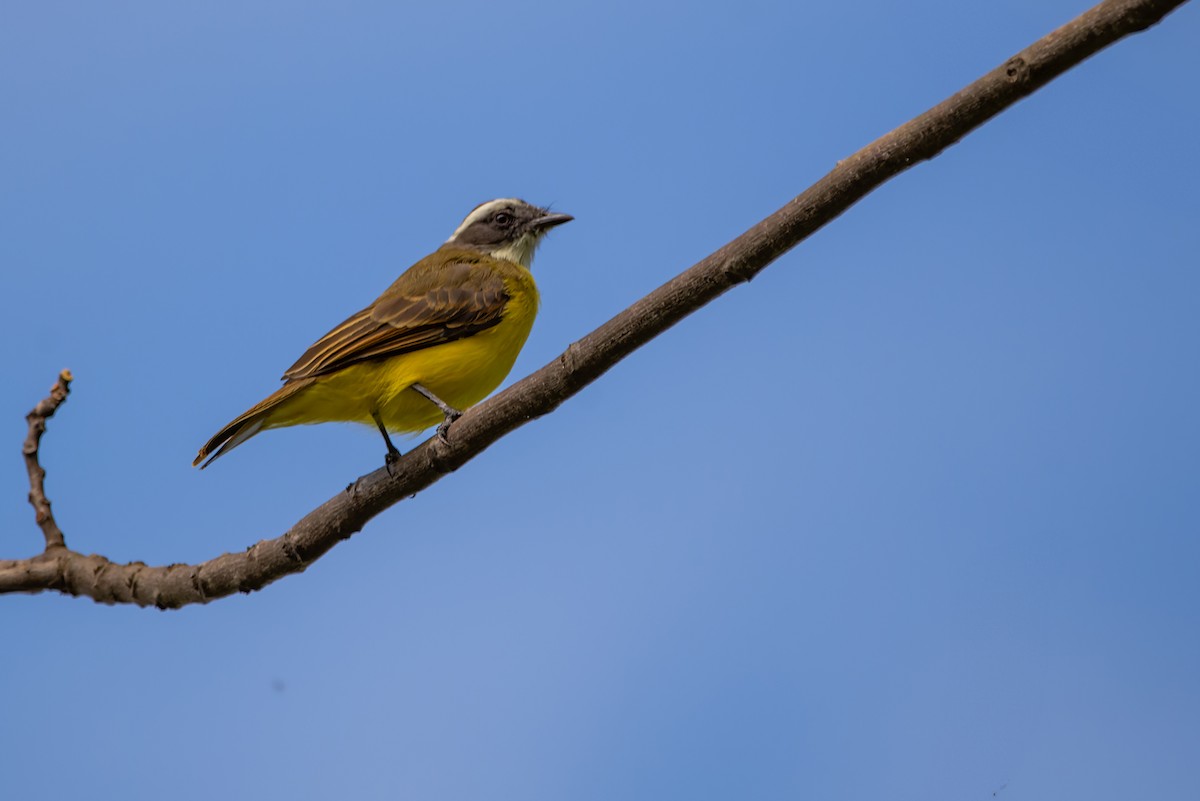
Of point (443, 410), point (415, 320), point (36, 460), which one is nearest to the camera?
point (36, 460)

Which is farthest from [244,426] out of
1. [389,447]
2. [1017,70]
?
[1017,70]

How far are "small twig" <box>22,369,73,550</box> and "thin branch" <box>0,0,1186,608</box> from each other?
0.08m

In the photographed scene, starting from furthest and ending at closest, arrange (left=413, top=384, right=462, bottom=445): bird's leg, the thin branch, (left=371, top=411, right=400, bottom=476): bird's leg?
(left=371, top=411, right=400, bottom=476): bird's leg, (left=413, top=384, right=462, bottom=445): bird's leg, the thin branch

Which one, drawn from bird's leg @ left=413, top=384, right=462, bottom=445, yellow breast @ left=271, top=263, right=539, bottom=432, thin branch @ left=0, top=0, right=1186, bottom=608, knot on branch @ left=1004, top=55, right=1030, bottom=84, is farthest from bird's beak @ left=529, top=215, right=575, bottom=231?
knot on branch @ left=1004, top=55, right=1030, bottom=84

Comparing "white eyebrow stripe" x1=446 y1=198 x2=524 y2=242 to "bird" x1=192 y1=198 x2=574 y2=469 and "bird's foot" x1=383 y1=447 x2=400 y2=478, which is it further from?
"bird's foot" x1=383 y1=447 x2=400 y2=478

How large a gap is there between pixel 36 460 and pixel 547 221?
334 cm

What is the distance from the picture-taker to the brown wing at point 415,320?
5145 millimetres

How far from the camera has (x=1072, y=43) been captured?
9.51 ft

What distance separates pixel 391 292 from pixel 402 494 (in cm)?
190

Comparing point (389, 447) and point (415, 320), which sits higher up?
point (415, 320)

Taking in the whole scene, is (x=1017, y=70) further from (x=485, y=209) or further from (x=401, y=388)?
(x=485, y=209)

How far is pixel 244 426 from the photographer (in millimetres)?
4996

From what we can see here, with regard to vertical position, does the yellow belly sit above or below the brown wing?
below

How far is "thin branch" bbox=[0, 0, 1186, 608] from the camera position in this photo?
2.94 meters
